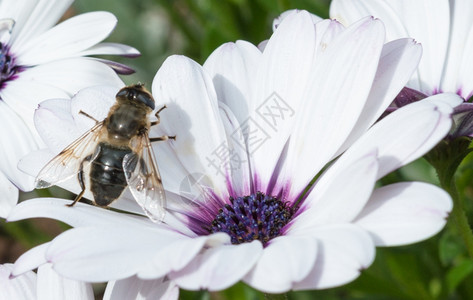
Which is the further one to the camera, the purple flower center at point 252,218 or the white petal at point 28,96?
the white petal at point 28,96

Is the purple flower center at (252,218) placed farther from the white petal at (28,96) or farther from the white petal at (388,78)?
the white petal at (28,96)

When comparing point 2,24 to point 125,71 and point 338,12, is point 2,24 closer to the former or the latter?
point 125,71

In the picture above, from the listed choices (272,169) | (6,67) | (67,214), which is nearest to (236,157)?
(272,169)

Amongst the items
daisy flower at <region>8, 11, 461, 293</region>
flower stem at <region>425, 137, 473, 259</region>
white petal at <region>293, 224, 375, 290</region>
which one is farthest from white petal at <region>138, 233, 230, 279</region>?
flower stem at <region>425, 137, 473, 259</region>

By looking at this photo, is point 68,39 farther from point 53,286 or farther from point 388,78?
point 388,78

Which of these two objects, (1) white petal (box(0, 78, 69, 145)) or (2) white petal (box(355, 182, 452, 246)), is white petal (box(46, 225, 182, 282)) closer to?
(2) white petal (box(355, 182, 452, 246))

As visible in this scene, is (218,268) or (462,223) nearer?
(218,268)

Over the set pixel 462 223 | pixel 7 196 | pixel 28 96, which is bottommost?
pixel 462 223

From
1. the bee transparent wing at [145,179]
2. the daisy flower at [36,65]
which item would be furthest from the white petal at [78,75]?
the bee transparent wing at [145,179]

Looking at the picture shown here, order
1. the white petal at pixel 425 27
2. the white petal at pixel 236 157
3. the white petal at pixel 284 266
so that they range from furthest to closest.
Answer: the white petal at pixel 425 27 → the white petal at pixel 236 157 → the white petal at pixel 284 266
